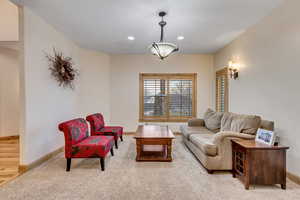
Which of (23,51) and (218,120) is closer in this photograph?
(23,51)

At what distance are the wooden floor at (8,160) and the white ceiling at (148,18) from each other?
2.93 metres

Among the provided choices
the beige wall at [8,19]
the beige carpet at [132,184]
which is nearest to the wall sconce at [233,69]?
the beige carpet at [132,184]

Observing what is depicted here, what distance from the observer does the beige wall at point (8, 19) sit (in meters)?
3.84

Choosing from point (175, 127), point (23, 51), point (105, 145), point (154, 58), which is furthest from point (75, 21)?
point (175, 127)

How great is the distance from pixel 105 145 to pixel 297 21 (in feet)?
12.1

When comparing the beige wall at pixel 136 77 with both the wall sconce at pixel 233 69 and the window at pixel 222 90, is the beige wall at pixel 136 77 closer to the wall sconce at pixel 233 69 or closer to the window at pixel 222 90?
the window at pixel 222 90

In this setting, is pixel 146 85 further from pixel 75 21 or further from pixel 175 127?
pixel 75 21

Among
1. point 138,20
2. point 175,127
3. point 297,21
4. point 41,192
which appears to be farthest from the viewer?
point 175,127

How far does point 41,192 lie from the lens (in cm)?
223

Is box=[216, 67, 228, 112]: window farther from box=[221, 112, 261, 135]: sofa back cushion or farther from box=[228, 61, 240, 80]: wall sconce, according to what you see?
box=[221, 112, 261, 135]: sofa back cushion

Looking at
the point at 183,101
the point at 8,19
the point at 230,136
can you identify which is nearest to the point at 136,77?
→ the point at 183,101

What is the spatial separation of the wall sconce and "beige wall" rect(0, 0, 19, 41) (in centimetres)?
561

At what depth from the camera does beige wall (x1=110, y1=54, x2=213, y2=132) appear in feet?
19.2

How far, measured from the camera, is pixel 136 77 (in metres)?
5.87
